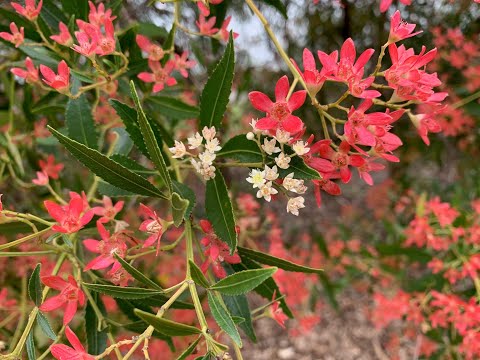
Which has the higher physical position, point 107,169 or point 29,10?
point 29,10

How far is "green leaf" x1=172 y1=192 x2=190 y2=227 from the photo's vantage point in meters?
0.70

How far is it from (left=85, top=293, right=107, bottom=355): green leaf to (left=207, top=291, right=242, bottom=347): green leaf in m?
0.31

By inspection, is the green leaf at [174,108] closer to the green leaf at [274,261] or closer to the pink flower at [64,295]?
the green leaf at [274,261]

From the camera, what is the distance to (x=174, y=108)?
1.22m

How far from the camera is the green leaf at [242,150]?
81 cm

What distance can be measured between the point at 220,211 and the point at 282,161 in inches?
5.9

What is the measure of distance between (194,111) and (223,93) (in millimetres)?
386

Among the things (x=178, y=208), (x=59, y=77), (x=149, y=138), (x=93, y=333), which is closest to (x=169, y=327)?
(x=178, y=208)

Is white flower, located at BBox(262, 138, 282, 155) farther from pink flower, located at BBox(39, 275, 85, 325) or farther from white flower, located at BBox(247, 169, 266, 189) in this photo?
pink flower, located at BBox(39, 275, 85, 325)

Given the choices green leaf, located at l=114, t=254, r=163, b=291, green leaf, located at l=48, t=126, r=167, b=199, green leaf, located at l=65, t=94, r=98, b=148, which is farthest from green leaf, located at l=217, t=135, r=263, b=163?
green leaf, located at l=65, t=94, r=98, b=148

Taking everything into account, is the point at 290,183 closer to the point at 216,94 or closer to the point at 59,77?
the point at 216,94

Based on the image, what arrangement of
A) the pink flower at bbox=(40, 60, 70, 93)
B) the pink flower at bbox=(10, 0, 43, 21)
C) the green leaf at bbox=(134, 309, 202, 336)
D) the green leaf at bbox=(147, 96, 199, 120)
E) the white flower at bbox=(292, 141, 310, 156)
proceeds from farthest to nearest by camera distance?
1. the green leaf at bbox=(147, 96, 199, 120)
2. the pink flower at bbox=(10, 0, 43, 21)
3. the pink flower at bbox=(40, 60, 70, 93)
4. the white flower at bbox=(292, 141, 310, 156)
5. the green leaf at bbox=(134, 309, 202, 336)

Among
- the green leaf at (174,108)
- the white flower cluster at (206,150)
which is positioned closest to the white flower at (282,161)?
the white flower cluster at (206,150)

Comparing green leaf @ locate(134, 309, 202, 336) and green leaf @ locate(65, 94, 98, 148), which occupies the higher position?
green leaf @ locate(65, 94, 98, 148)
